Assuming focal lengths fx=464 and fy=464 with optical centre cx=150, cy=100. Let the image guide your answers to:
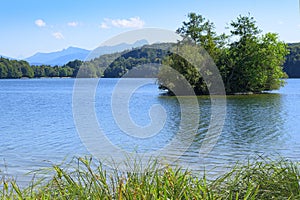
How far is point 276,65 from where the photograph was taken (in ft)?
139

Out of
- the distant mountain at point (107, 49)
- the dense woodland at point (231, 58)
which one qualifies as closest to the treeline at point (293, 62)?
the dense woodland at point (231, 58)

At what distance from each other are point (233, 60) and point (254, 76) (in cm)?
233

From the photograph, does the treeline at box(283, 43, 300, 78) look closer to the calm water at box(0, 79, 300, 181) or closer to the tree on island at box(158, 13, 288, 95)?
the tree on island at box(158, 13, 288, 95)

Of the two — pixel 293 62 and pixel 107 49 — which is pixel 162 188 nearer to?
pixel 107 49

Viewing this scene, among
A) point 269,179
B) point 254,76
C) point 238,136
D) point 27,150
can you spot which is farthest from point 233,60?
point 269,179

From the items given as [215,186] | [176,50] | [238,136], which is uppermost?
[176,50]

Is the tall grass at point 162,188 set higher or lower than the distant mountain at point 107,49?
lower

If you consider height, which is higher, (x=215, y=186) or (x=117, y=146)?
(x=215, y=186)

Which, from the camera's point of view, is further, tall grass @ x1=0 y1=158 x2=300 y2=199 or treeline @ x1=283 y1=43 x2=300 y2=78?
treeline @ x1=283 y1=43 x2=300 y2=78

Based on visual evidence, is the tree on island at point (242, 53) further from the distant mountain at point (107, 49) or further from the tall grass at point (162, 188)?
the tall grass at point (162, 188)

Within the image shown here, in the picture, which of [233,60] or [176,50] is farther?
[233,60]

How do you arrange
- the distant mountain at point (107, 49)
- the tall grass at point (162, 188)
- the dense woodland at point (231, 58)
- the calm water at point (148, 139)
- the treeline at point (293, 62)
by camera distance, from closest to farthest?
the tall grass at point (162, 188)
the calm water at point (148, 139)
the distant mountain at point (107, 49)
the dense woodland at point (231, 58)
the treeline at point (293, 62)

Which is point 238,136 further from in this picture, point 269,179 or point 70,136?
point 269,179

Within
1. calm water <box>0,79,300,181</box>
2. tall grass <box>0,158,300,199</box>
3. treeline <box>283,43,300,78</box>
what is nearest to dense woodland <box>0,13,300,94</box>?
calm water <box>0,79,300,181</box>
